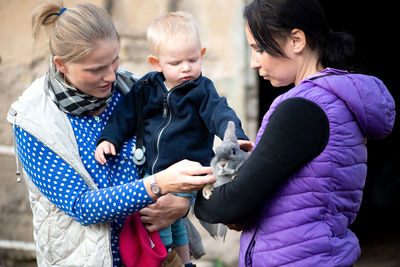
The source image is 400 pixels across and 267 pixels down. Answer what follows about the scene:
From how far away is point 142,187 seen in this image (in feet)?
6.91

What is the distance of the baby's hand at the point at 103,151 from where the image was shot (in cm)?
224

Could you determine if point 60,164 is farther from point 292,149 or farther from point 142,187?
point 292,149

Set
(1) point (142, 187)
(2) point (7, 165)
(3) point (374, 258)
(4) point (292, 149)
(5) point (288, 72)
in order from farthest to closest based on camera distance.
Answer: (3) point (374, 258)
(2) point (7, 165)
(1) point (142, 187)
(5) point (288, 72)
(4) point (292, 149)

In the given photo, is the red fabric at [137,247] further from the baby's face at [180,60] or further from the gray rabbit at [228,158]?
the baby's face at [180,60]

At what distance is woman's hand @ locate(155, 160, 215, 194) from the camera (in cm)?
197

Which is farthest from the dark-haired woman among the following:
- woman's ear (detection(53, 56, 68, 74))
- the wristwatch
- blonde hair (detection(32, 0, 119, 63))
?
woman's ear (detection(53, 56, 68, 74))

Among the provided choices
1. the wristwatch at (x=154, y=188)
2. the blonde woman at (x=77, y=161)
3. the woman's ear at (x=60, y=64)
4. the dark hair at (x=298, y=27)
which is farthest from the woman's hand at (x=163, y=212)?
the dark hair at (x=298, y=27)

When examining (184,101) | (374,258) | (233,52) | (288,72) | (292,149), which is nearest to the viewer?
(292,149)

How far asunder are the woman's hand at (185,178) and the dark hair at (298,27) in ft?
1.68

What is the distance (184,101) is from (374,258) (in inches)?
158

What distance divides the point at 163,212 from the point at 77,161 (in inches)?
18.2

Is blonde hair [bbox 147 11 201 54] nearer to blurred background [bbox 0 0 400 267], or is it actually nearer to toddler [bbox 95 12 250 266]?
toddler [bbox 95 12 250 266]

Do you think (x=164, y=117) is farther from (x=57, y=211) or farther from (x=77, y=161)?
(x=57, y=211)

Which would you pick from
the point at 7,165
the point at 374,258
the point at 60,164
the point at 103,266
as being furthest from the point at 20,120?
the point at 374,258
